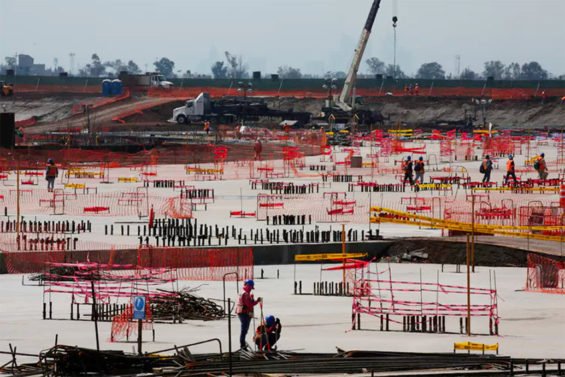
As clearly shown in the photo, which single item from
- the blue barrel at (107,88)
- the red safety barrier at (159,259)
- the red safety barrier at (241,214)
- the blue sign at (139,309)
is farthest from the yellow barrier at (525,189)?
the blue barrel at (107,88)

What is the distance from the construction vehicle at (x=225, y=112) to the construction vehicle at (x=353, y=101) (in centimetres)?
283

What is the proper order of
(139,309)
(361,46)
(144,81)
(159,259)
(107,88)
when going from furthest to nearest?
(144,81)
(107,88)
(361,46)
(159,259)
(139,309)

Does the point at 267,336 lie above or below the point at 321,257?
above

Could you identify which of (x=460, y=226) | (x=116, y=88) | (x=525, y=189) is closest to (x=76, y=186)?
(x=525, y=189)

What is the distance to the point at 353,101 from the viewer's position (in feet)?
444

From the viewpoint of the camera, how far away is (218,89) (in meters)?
182

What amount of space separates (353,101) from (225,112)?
431 inches

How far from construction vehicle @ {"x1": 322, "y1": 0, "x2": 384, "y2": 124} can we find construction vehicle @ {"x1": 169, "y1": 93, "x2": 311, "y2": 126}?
2.83 m

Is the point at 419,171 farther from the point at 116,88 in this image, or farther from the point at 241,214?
the point at 116,88

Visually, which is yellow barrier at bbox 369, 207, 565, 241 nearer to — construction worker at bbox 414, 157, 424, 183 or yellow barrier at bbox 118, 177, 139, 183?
construction worker at bbox 414, 157, 424, 183

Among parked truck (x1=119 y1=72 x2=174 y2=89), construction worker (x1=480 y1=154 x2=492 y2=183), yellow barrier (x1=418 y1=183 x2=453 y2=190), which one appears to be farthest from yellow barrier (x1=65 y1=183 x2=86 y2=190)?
parked truck (x1=119 y1=72 x2=174 y2=89)

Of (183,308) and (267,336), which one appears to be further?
(183,308)

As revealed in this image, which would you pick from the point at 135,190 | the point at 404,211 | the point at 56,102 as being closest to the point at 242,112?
the point at 56,102

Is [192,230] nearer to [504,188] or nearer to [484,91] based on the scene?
[504,188]
